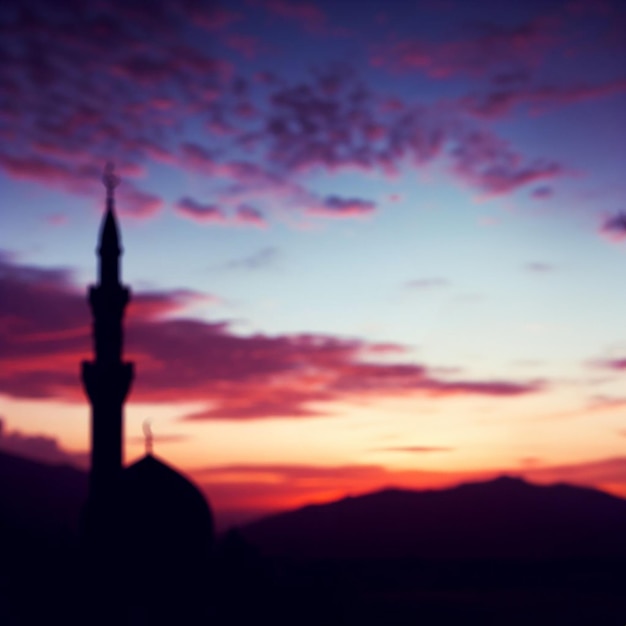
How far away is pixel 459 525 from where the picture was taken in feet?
561

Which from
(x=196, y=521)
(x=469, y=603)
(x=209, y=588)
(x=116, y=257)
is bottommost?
(x=469, y=603)

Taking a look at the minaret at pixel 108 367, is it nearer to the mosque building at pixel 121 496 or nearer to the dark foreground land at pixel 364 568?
the mosque building at pixel 121 496

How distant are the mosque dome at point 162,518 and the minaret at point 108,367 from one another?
3.53ft

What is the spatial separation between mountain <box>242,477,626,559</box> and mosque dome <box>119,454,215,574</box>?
106370 millimetres

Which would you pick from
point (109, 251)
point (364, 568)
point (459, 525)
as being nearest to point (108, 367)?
point (109, 251)

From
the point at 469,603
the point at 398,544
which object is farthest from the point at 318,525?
the point at 469,603

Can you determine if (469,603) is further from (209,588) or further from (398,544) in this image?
(398,544)

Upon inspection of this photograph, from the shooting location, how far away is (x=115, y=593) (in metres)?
37.6

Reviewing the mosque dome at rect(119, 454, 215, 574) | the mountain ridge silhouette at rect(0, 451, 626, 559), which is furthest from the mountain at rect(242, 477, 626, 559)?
the mosque dome at rect(119, 454, 215, 574)

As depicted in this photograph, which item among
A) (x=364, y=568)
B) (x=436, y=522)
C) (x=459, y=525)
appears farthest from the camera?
(x=436, y=522)

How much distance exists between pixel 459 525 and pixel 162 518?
5463 inches

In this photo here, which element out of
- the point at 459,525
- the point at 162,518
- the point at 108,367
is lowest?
the point at 459,525

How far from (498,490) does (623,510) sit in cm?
2382

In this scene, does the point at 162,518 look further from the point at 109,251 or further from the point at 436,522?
the point at 436,522
